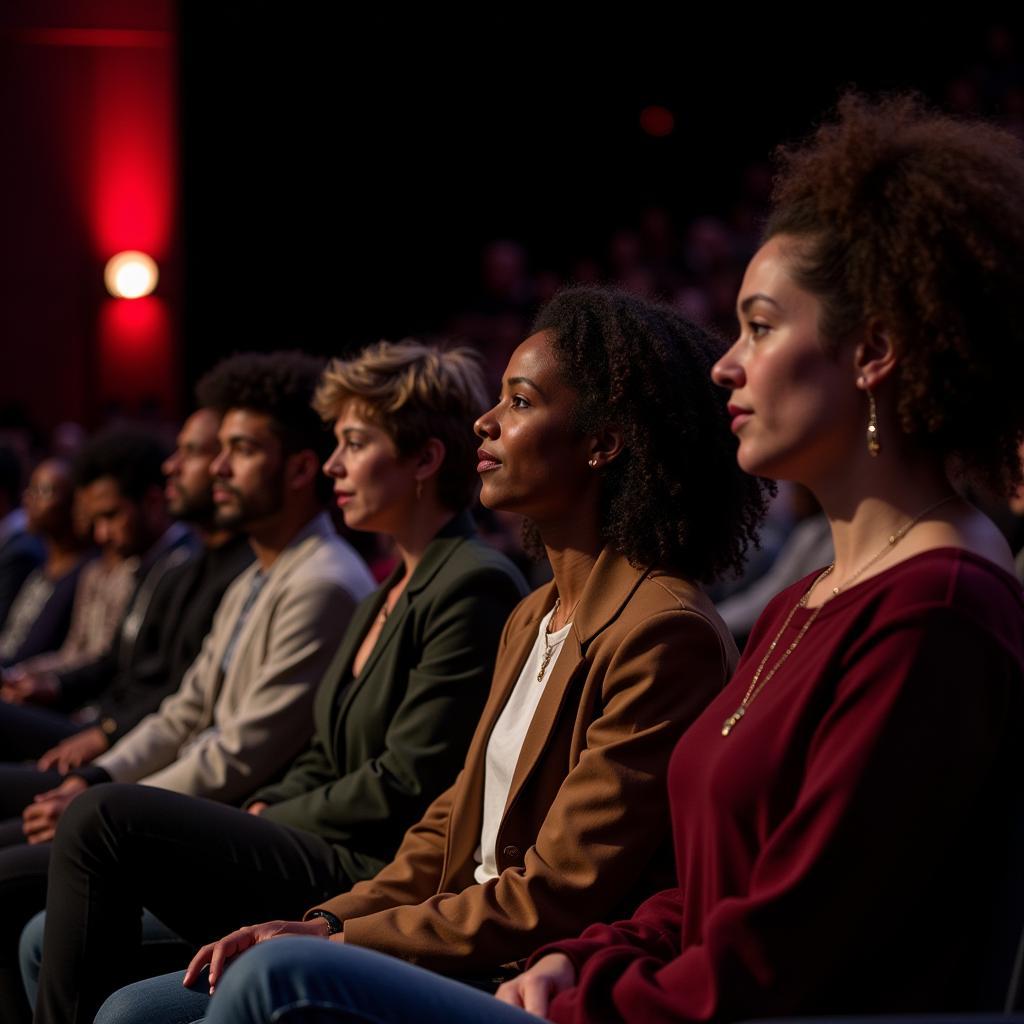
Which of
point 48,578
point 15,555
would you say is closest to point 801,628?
point 48,578

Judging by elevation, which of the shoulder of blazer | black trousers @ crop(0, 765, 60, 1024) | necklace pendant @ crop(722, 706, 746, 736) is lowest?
black trousers @ crop(0, 765, 60, 1024)

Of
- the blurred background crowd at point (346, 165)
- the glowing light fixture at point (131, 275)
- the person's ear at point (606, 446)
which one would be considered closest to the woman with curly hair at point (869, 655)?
the person's ear at point (606, 446)

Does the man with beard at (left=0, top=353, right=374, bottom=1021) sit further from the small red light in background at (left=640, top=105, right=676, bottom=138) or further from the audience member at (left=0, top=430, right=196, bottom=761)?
the small red light in background at (left=640, top=105, right=676, bottom=138)

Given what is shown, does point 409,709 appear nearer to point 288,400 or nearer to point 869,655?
point 288,400

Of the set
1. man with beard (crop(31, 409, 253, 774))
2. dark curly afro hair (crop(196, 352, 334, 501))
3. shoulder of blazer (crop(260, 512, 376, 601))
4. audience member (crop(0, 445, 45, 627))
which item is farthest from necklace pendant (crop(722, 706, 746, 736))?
audience member (crop(0, 445, 45, 627))

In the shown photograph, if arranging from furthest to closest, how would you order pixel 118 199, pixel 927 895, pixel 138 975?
1. pixel 118 199
2. pixel 138 975
3. pixel 927 895

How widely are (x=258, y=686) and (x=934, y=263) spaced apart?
6.17 feet

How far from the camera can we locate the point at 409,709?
243cm

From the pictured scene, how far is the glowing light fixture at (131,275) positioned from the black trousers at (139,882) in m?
A: 6.74

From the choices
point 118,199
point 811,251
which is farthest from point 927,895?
point 118,199

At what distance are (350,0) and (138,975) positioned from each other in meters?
6.76

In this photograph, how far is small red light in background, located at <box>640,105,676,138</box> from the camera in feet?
29.9

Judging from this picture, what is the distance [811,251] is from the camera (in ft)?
4.77

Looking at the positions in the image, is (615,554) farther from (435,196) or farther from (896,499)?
(435,196)
